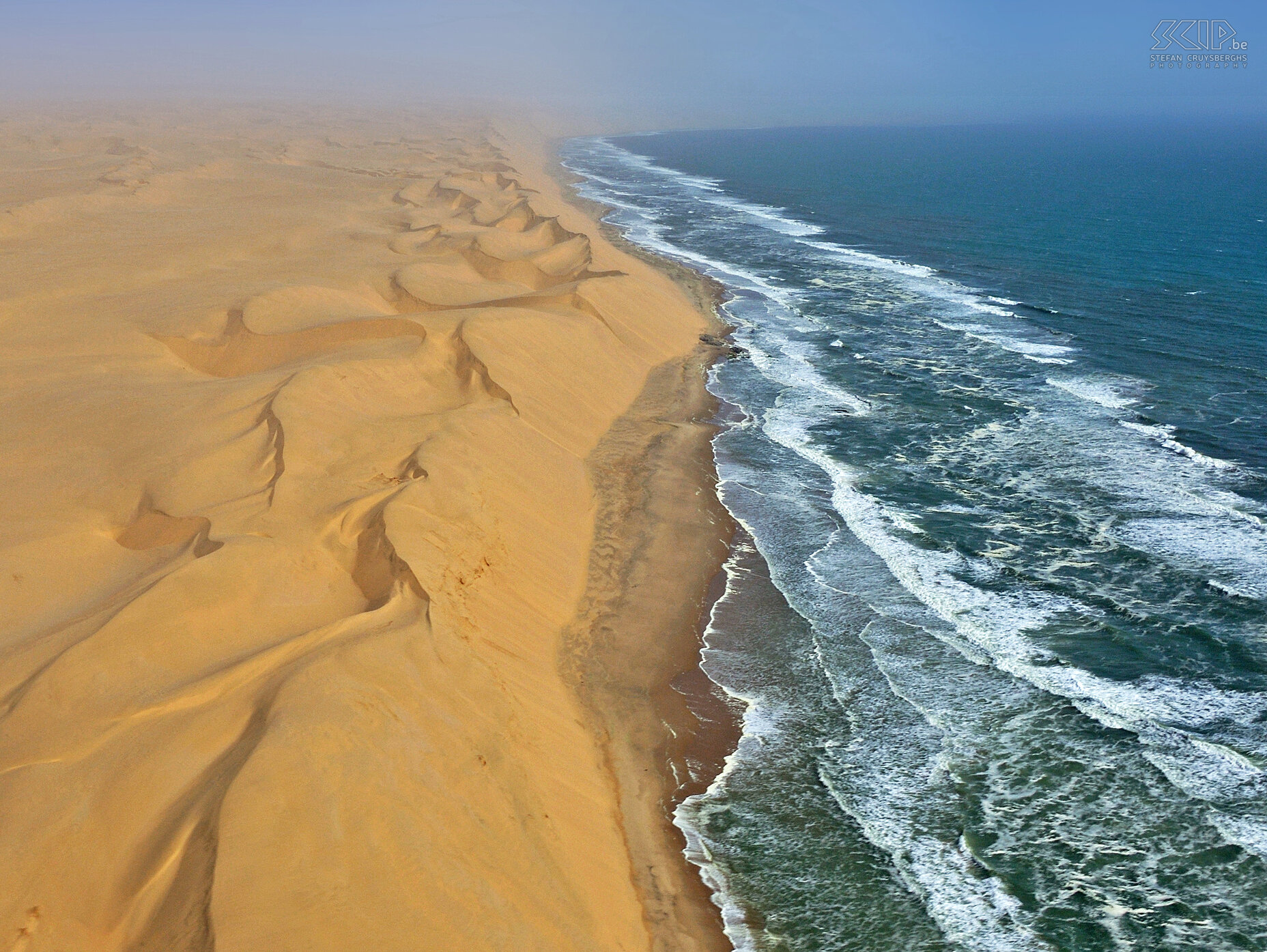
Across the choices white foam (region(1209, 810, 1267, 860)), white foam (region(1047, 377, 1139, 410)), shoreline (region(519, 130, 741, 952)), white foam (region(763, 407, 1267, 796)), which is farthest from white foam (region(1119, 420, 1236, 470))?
white foam (region(1209, 810, 1267, 860))

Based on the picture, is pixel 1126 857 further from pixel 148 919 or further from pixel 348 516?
pixel 348 516

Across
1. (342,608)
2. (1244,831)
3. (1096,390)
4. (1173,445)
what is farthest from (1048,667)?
(1096,390)

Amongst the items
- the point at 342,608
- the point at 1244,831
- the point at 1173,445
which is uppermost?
the point at 1173,445

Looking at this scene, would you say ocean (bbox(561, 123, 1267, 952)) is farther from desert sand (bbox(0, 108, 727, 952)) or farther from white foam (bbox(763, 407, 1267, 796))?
desert sand (bbox(0, 108, 727, 952))

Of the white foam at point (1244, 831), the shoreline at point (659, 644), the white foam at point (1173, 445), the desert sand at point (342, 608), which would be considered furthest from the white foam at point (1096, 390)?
the white foam at point (1244, 831)

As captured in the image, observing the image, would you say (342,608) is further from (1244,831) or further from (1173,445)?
(1173,445)
